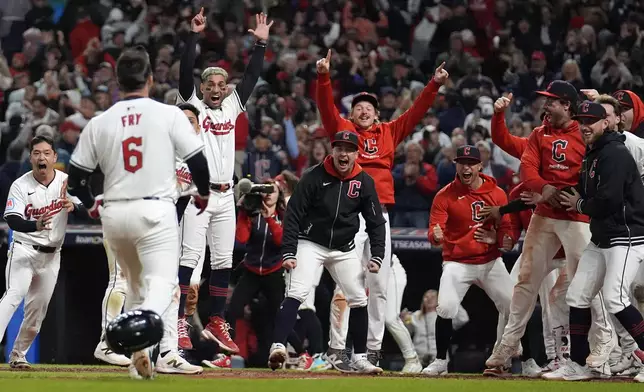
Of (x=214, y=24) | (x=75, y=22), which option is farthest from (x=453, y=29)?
(x=75, y=22)

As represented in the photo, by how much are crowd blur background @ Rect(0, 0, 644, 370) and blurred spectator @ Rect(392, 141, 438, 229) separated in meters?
0.02

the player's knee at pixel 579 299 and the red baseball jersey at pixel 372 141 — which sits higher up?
the red baseball jersey at pixel 372 141

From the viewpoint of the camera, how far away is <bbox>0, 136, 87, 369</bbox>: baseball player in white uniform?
9.73 m

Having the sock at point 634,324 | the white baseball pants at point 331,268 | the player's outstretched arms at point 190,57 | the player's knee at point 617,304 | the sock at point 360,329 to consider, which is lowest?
the sock at point 360,329

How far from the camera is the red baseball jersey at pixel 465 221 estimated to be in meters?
9.93

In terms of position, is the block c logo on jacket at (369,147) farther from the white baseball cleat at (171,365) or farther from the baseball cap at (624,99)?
the white baseball cleat at (171,365)

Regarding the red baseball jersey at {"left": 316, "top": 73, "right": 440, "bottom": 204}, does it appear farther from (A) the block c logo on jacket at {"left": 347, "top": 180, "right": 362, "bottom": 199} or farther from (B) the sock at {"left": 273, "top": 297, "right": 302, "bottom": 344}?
(B) the sock at {"left": 273, "top": 297, "right": 302, "bottom": 344}

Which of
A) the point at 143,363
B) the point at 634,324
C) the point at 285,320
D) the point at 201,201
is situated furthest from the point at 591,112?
the point at 143,363

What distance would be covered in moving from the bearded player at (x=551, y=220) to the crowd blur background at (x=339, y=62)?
350 cm

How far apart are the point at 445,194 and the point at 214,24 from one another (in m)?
8.98

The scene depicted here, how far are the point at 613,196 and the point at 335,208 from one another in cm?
216

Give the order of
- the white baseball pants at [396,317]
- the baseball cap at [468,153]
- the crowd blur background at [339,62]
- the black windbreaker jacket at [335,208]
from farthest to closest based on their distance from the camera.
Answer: the crowd blur background at [339,62]
the white baseball pants at [396,317]
the baseball cap at [468,153]
the black windbreaker jacket at [335,208]

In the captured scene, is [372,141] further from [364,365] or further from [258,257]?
[258,257]

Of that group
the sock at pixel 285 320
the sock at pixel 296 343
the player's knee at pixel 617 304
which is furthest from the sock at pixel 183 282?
the player's knee at pixel 617 304
